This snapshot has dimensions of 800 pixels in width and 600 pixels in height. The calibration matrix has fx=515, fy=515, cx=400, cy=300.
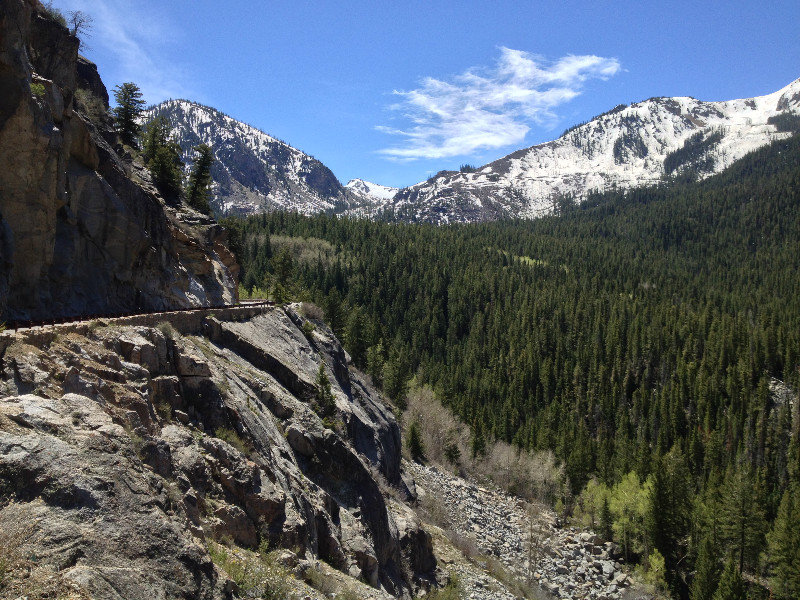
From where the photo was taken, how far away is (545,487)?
261ft

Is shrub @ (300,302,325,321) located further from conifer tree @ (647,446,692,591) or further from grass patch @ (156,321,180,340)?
conifer tree @ (647,446,692,591)

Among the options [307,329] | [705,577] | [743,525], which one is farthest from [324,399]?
[743,525]

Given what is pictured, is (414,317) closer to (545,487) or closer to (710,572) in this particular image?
(545,487)

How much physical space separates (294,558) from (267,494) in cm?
244

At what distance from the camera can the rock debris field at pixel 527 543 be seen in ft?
161

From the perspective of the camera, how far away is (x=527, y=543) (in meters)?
56.3

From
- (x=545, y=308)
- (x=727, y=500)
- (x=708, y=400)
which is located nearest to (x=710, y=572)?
(x=727, y=500)

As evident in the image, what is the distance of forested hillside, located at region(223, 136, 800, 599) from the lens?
58000 mm

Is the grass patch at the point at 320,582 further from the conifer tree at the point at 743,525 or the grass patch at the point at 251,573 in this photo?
the conifer tree at the point at 743,525

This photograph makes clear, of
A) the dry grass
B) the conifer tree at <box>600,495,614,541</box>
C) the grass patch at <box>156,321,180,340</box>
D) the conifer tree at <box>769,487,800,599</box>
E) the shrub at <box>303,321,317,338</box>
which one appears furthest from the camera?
the dry grass

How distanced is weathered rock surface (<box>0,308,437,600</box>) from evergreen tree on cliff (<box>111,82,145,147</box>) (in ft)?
74.3

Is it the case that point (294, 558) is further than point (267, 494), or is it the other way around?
point (267, 494)

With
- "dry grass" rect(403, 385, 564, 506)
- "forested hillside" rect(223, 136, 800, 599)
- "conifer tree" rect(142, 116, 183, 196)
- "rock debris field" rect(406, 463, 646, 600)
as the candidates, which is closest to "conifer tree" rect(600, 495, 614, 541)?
"forested hillside" rect(223, 136, 800, 599)

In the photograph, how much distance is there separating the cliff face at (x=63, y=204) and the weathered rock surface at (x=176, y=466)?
6.85m
